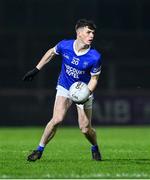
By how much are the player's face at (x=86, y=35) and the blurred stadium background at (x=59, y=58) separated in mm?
17822

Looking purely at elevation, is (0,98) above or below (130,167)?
below

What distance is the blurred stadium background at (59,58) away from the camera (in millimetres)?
31044

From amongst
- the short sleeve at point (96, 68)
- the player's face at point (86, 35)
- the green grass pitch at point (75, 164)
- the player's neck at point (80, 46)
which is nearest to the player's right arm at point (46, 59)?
the player's neck at point (80, 46)

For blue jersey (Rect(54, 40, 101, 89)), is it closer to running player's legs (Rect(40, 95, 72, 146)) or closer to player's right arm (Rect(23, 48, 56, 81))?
player's right arm (Rect(23, 48, 56, 81))

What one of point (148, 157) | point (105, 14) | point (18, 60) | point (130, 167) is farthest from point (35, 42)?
point (130, 167)

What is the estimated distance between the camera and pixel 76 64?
42.4 ft

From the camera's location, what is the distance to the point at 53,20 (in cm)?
3372

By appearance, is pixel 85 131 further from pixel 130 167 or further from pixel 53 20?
pixel 53 20

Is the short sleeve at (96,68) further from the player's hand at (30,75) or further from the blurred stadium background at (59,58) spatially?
the blurred stadium background at (59,58)

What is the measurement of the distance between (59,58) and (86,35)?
65.9 feet

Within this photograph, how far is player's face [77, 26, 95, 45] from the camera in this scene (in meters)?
12.8

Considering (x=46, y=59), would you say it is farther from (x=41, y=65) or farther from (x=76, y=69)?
(x=76, y=69)

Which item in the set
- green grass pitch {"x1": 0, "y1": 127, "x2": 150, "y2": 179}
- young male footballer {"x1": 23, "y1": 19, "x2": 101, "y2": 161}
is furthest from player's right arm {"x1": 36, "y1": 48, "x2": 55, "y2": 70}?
green grass pitch {"x1": 0, "y1": 127, "x2": 150, "y2": 179}

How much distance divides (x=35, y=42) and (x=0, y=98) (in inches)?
136
